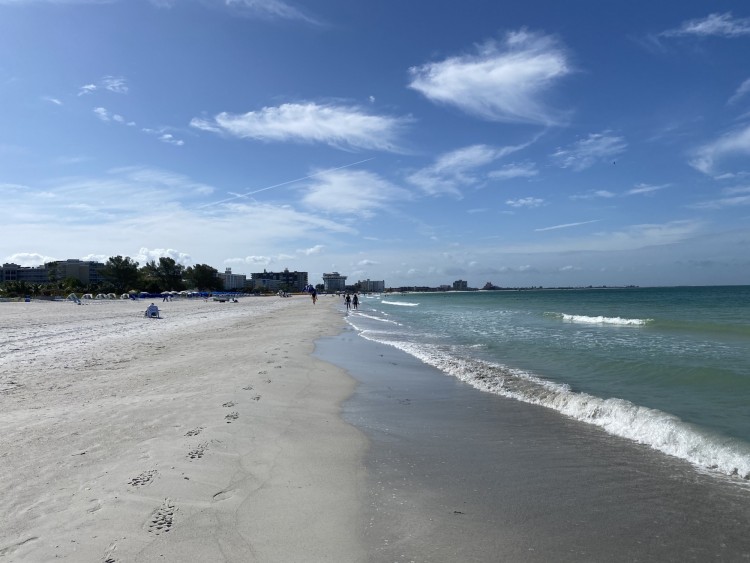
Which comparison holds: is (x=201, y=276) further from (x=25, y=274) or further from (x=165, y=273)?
(x=25, y=274)

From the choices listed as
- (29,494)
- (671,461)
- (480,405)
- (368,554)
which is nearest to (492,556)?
(368,554)

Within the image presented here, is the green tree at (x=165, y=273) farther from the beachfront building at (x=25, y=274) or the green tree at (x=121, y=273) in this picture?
the beachfront building at (x=25, y=274)

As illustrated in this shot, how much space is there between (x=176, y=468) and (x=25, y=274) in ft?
712

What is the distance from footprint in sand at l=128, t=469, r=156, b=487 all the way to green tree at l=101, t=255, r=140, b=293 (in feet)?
425

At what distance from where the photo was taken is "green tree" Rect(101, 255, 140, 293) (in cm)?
11962

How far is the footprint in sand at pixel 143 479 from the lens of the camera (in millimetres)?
4609

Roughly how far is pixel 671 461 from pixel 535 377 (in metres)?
5.71

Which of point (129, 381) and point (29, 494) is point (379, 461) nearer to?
point (29, 494)

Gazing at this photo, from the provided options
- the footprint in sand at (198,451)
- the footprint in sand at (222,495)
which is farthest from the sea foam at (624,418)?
the footprint in sand at (198,451)

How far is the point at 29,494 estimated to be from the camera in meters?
4.41

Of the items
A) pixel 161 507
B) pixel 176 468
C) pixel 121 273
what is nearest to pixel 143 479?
pixel 176 468

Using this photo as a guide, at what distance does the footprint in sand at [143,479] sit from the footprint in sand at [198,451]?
54 cm

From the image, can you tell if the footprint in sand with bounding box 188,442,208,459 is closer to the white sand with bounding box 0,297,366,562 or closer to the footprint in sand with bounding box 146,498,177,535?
the white sand with bounding box 0,297,366,562

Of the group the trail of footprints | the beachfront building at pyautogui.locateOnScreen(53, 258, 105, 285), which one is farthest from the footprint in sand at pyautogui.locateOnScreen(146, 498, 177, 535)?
the beachfront building at pyautogui.locateOnScreen(53, 258, 105, 285)
